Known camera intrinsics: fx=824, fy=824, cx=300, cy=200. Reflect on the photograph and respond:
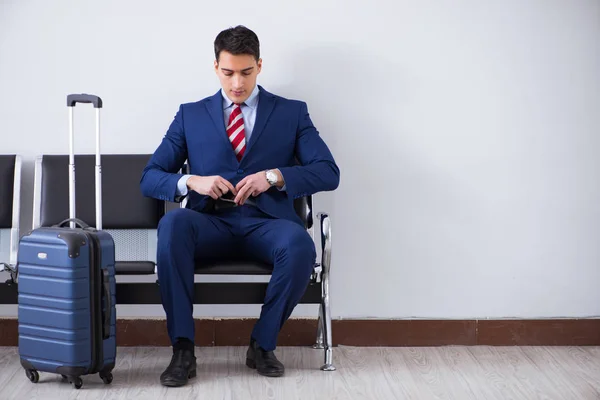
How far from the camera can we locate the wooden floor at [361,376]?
2602 millimetres

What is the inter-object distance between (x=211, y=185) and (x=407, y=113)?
91cm

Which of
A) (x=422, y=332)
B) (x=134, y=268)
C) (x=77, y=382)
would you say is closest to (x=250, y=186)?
(x=134, y=268)

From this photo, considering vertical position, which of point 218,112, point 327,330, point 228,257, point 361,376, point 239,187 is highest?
point 218,112

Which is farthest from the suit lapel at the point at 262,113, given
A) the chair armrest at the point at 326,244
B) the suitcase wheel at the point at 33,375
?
the suitcase wheel at the point at 33,375

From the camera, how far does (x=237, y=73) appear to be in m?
2.92

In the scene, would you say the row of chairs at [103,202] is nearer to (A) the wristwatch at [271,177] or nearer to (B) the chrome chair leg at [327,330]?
(B) the chrome chair leg at [327,330]

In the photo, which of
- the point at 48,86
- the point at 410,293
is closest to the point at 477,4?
the point at 410,293

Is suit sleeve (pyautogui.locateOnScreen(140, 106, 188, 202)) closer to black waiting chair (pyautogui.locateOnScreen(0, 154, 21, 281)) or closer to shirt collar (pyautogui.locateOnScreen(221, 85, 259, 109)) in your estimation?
shirt collar (pyautogui.locateOnScreen(221, 85, 259, 109))

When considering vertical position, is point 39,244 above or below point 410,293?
above

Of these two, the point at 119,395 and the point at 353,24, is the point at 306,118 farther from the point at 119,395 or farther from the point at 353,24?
the point at 119,395

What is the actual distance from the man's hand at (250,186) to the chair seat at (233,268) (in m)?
0.23

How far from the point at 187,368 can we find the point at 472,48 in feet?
5.38

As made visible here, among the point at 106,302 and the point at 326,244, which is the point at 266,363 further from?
the point at 106,302

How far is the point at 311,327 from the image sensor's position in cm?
330
